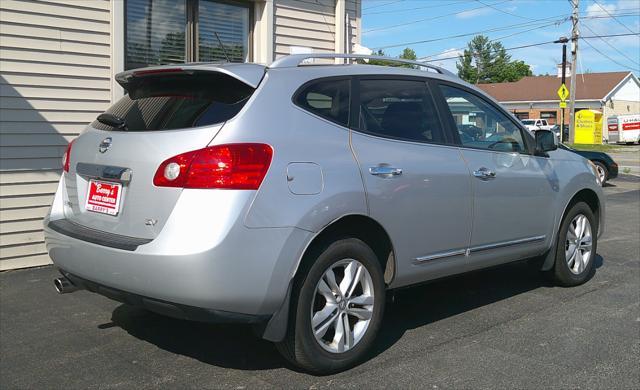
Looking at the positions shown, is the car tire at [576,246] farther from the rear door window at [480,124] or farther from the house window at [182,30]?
the house window at [182,30]

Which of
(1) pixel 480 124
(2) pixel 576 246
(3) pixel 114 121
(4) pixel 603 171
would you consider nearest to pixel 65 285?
(3) pixel 114 121

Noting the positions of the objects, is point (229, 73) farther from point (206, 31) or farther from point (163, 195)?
point (206, 31)

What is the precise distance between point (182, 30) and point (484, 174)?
4691 mm

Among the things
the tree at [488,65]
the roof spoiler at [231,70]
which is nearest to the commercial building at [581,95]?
the tree at [488,65]

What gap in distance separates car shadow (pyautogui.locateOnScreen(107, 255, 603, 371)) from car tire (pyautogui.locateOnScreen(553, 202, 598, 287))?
0.69ft

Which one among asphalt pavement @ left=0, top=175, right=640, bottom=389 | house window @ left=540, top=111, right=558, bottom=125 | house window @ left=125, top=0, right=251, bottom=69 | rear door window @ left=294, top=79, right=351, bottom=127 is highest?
house window @ left=540, top=111, right=558, bottom=125

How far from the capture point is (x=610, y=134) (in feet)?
153

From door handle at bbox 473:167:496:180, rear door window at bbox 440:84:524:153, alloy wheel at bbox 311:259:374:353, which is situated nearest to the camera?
alloy wheel at bbox 311:259:374:353

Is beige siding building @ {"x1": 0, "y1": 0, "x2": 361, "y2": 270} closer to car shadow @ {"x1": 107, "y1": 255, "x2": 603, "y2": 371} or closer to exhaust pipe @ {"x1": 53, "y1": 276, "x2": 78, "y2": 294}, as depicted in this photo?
car shadow @ {"x1": 107, "y1": 255, "x2": 603, "y2": 371}

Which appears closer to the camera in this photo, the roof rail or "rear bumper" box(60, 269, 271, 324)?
"rear bumper" box(60, 269, 271, 324)

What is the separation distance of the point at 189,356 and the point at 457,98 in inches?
106

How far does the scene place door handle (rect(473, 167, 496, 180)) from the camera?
182 inches

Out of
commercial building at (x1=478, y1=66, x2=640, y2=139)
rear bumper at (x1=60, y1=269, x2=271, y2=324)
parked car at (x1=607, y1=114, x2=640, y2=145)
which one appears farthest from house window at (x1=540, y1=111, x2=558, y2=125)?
rear bumper at (x1=60, y1=269, x2=271, y2=324)

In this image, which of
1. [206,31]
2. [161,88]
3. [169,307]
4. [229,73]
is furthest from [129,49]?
[169,307]
